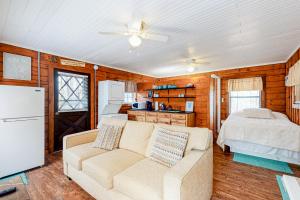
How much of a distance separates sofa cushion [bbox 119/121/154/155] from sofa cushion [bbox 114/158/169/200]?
42 centimetres

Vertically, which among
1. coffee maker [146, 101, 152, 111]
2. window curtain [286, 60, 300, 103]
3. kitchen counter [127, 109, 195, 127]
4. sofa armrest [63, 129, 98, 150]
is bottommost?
sofa armrest [63, 129, 98, 150]

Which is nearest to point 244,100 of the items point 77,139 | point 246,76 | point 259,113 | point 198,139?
point 246,76

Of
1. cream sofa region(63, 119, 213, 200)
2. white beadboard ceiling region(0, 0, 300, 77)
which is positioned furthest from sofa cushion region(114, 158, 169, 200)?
white beadboard ceiling region(0, 0, 300, 77)

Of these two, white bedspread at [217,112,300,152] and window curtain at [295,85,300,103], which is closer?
white bedspread at [217,112,300,152]

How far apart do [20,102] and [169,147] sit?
251cm

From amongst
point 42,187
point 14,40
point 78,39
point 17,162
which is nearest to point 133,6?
point 78,39

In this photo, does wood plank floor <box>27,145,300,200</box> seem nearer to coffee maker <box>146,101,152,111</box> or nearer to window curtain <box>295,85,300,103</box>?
window curtain <box>295,85,300,103</box>

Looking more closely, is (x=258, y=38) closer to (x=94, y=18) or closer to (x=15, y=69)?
(x=94, y=18)

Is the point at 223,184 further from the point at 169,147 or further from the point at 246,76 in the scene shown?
the point at 246,76

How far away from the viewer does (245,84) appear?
4570mm

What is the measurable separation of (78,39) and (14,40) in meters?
1.22

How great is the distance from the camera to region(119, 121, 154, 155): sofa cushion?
6.70 ft

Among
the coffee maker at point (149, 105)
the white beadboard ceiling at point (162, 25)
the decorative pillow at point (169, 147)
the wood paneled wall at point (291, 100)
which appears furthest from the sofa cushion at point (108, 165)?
the wood paneled wall at point (291, 100)

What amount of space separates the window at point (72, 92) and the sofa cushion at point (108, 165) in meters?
2.31
